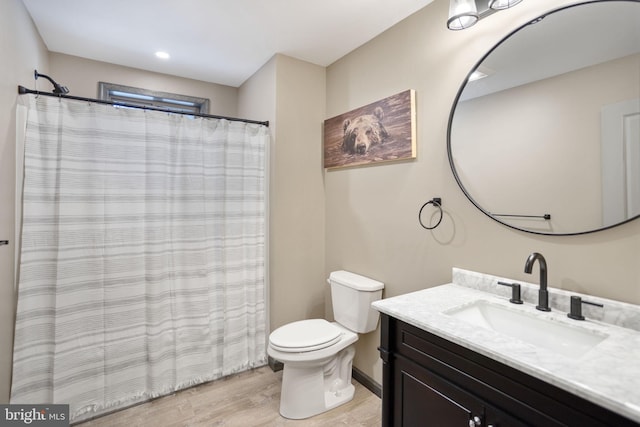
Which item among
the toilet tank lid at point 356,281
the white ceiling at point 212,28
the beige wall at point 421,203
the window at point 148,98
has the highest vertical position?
the white ceiling at point 212,28

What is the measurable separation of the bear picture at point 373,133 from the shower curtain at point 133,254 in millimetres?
547

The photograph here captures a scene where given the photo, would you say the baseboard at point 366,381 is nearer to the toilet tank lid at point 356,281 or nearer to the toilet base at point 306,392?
the toilet base at point 306,392

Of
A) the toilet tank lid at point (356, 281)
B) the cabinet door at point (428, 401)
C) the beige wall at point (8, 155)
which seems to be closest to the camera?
the cabinet door at point (428, 401)

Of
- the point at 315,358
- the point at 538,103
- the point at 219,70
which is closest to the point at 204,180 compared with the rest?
the point at 219,70

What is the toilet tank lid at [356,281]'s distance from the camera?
1.97m

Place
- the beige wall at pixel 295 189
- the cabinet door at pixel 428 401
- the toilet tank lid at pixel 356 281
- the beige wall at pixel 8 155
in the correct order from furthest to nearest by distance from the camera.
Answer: the beige wall at pixel 295 189
the toilet tank lid at pixel 356 281
the beige wall at pixel 8 155
the cabinet door at pixel 428 401

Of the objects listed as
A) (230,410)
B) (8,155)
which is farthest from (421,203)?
(8,155)

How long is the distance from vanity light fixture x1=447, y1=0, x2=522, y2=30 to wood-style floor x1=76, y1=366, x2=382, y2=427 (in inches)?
84.3

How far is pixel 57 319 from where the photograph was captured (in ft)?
5.67

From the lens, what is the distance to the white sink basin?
1050mm

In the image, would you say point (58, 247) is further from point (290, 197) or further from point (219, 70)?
point (219, 70)

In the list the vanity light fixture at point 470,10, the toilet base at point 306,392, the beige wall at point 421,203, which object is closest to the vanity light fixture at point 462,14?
the vanity light fixture at point 470,10

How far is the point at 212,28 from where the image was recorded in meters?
2.03

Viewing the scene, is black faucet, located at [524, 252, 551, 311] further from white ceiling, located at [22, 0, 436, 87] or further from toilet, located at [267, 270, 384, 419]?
white ceiling, located at [22, 0, 436, 87]
